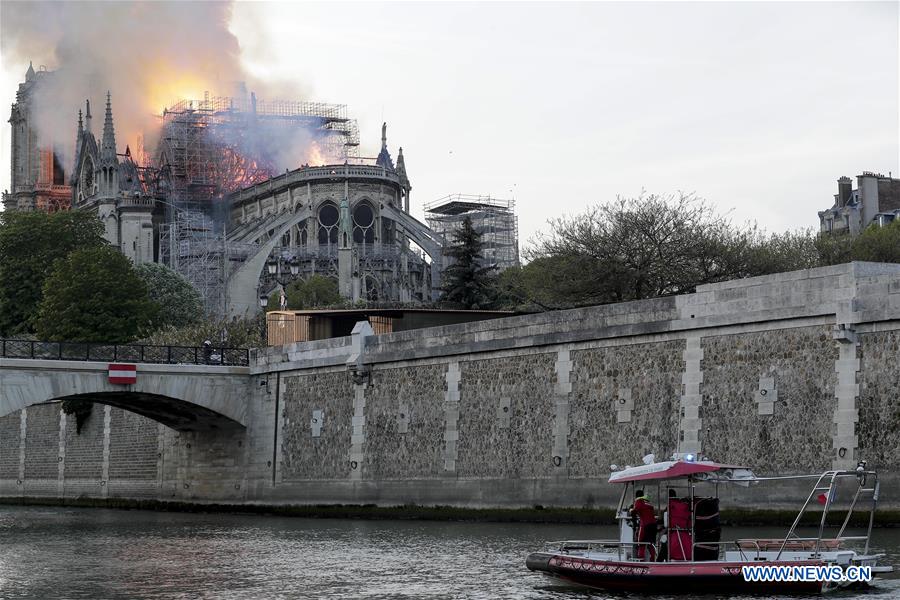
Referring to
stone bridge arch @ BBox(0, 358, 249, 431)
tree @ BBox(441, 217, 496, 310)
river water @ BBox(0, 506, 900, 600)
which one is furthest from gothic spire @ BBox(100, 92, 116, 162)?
river water @ BBox(0, 506, 900, 600)

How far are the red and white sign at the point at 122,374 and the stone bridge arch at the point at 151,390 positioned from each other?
0.23 metres

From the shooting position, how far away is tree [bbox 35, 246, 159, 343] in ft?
247

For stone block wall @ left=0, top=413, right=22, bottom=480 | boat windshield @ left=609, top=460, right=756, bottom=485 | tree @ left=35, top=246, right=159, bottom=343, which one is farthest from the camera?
tree @ left=35, top=246, right=159, bottom=343

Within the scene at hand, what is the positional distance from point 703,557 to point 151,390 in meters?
30.9

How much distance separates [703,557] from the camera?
2758 cm

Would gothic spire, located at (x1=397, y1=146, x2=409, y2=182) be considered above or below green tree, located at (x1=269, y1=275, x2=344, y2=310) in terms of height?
above

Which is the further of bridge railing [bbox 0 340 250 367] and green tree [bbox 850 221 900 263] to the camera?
green tree [bbox 850 221 900 263]

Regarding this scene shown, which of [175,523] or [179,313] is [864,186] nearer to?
[179,313]

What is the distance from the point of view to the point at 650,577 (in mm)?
26703

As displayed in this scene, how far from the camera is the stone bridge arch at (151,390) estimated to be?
52750mm

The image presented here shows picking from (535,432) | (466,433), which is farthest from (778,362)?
(466,433)

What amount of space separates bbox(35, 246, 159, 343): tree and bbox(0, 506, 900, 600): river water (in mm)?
25293

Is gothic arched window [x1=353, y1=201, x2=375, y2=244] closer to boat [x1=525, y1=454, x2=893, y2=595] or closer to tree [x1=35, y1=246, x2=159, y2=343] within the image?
tree [x1=35, y1=246, x2=159, y2=343]

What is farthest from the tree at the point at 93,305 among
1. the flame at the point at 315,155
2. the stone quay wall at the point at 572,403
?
the flame at the point at 315,155
